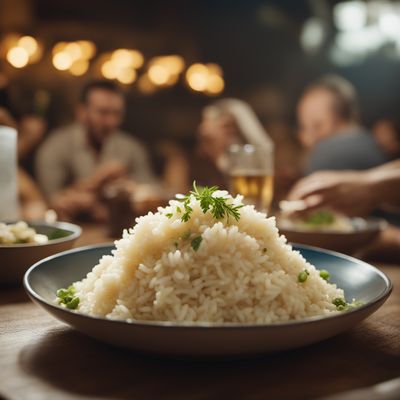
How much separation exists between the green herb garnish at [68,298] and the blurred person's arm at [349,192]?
4.20ft

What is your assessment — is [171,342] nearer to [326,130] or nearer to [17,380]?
[17,380]

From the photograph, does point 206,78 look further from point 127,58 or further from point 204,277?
point 204,277

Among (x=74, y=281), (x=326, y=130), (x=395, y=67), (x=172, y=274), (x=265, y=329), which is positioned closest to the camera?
(x=265, y=329)

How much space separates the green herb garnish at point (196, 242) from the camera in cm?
97

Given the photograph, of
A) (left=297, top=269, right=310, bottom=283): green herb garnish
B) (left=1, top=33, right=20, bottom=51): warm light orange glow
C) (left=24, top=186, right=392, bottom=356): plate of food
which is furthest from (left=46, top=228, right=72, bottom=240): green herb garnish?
(left=1, top=33, right=20, bottom=51): warm light orange glow

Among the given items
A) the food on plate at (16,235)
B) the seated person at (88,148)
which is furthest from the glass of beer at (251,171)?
the seated person at (88,148)

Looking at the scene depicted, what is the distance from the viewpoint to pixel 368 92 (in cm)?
884

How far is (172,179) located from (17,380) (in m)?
7.83

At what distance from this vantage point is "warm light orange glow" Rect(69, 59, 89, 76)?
8.39 metres

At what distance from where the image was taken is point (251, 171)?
2172 millimetres

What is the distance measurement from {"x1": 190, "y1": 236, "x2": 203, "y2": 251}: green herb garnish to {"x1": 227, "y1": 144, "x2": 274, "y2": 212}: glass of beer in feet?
3.88

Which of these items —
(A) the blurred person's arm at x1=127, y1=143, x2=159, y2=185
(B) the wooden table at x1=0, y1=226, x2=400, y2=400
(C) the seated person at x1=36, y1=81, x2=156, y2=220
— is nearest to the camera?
(B) the wooden table at x1=0, y1=226, x2=400, y2=400

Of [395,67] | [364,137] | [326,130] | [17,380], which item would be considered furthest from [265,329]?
[395,67]

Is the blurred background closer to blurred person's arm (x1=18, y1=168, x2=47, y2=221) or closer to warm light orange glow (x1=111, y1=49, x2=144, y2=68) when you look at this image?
warm light orange glow (x1=111, y1=49, x2=144, y2=68)
